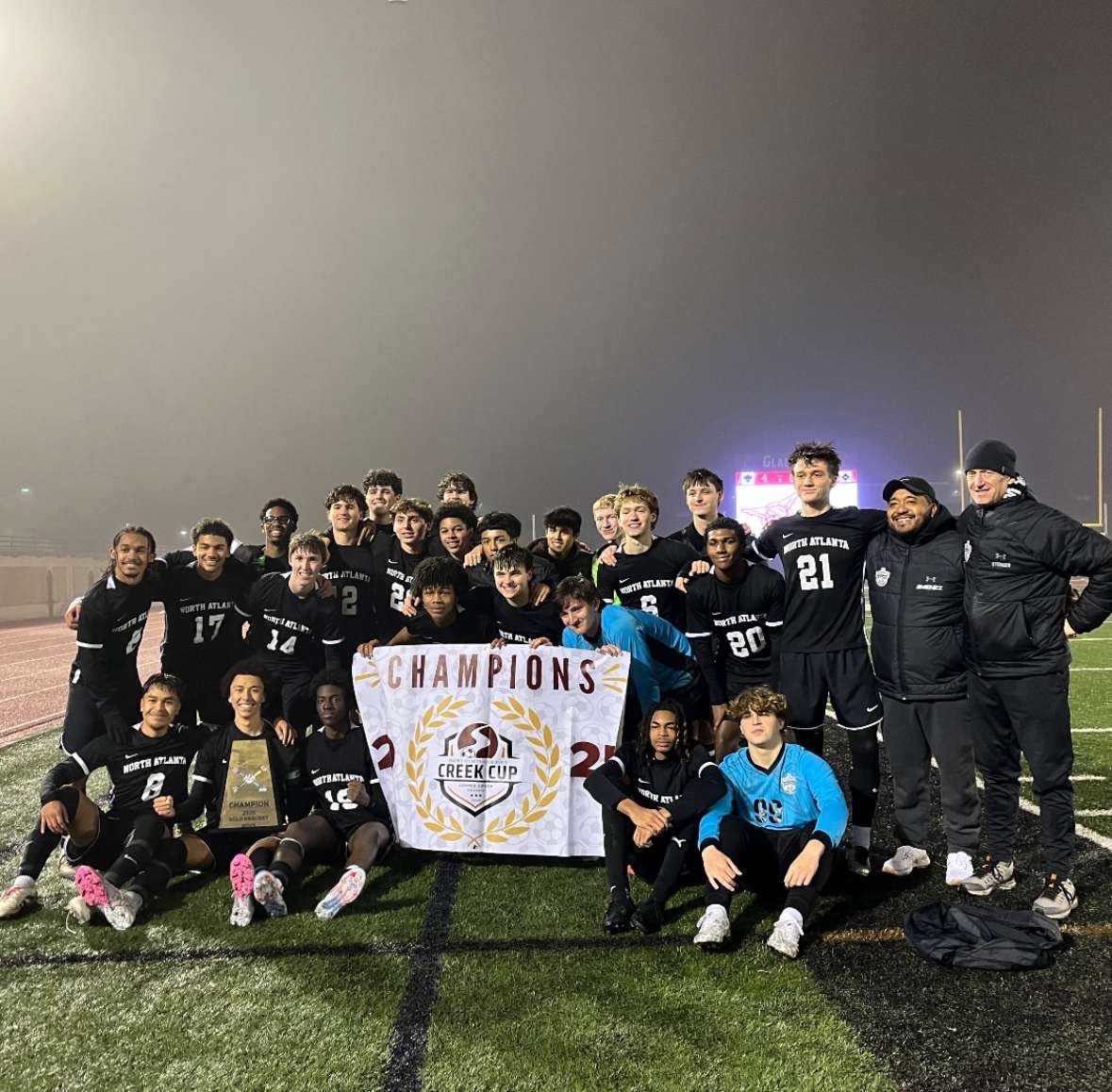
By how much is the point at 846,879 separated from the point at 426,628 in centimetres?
287

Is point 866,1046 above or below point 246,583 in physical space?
below

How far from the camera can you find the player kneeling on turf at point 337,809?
3998 mm

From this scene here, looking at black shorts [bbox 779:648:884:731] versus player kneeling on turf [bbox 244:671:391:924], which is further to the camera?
black shorts [bbox 779:648:884:731]

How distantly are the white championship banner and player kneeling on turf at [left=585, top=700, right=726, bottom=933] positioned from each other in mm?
376

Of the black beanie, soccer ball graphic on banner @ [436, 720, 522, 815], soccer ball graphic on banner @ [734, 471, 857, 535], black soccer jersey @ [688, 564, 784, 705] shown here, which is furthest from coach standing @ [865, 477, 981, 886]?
soccer ball graphic on banner @ [734, 471, 857, 535]

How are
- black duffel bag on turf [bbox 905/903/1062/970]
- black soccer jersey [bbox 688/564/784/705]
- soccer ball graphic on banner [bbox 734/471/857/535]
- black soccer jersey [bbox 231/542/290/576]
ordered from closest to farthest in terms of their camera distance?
1. black duffel bag on turf [bbox 905/903/1062/970]
2. black soccer jersey [bbox 688/564/784/705]
3. black soccer jersey [bbox 231/542/290/576]
4. soccer ball graphic on banner [bbox 734/471/857/535]

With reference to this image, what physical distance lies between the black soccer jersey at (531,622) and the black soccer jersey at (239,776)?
57.6 inches

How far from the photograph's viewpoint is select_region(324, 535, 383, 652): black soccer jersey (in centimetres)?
530

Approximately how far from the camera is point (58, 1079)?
2695mm

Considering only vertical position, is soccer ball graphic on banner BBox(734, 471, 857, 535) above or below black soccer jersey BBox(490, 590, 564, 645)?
above

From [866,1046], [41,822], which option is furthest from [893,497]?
[41,822]

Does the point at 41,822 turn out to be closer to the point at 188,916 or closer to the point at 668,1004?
the point at 188,916

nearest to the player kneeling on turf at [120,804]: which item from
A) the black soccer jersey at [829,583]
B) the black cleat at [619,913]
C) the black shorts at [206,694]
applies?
the black shorts at [206,694]

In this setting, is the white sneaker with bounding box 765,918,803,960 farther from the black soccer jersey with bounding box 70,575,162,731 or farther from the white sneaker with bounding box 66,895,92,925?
the black soccer jersey with bounding box 70,575,162,731
